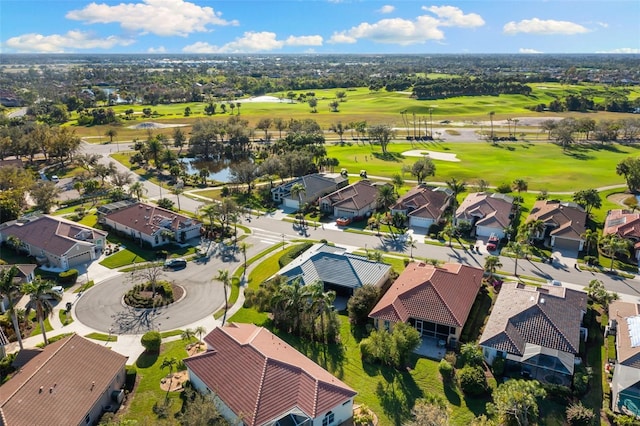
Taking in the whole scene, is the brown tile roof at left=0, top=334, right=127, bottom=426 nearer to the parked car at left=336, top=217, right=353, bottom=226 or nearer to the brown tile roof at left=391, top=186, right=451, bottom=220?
the parked car at left=336, top=217, right=353, bottom=226

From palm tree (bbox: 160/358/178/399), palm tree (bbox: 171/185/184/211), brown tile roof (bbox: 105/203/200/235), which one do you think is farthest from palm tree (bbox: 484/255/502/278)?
palm tree (bbox: 171/185/184/211)

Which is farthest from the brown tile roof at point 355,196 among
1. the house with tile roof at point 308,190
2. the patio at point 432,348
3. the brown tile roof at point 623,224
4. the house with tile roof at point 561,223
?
the brown tile roof at point 623,224

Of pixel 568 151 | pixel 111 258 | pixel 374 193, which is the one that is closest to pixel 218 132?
pixel 374 193

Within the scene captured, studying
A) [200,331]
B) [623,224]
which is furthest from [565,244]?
[200,331]

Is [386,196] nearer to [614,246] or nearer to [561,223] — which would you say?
[561,223]

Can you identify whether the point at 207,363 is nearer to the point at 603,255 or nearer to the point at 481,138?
the point at 603,255

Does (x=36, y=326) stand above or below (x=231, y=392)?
below
